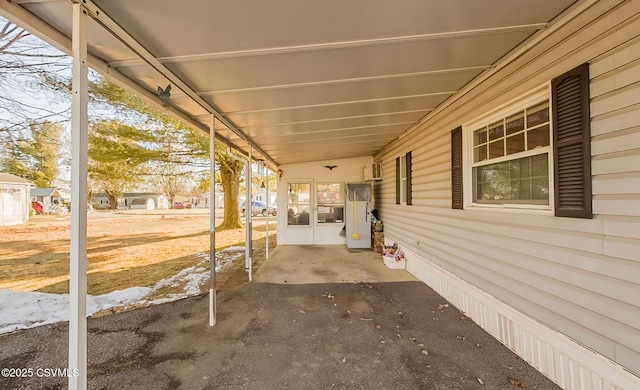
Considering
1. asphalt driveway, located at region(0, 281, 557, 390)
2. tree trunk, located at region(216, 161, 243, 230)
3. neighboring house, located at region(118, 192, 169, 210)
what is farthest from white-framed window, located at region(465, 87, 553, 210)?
neighboring house, located at region(118, 192, 169, 210)

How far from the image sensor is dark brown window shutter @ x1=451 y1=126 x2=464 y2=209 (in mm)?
3645

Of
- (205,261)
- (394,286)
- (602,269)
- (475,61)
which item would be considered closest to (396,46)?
(475,61)

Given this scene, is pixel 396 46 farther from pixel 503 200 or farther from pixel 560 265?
pixel 560 265

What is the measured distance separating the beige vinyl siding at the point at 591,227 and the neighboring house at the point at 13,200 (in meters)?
22.0

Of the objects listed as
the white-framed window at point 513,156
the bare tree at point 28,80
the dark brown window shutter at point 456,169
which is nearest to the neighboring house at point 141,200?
the bare tree at point 28,80

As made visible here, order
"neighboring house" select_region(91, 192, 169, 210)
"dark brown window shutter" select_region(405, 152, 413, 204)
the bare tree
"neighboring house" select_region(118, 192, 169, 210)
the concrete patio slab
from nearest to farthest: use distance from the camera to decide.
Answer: the bare tree
the concrete patio slab
"dark brown window shutter" select_region(405, 152, 413, 204)
"neighboring house" select_region(91, 192, 169, 210)
"neighboring house" select_region(118, 192, 169, 210)

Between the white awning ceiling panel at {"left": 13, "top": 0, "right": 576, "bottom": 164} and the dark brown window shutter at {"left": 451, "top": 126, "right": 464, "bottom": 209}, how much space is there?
59 cm

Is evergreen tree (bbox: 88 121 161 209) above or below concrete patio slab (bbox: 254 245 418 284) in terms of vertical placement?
above

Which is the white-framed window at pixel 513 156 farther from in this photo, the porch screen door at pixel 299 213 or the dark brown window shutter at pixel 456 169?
the porch screen door at pixel 299 213

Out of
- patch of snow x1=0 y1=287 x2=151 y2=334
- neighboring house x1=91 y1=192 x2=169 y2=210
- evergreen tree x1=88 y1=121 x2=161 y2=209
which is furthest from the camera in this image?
neighboring house x1=91 y1=192 x2=169 y2=210

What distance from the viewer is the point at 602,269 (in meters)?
1.84

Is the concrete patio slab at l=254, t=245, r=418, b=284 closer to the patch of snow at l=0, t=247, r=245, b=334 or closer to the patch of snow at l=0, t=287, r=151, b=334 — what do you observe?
the patch of snow at l=0, t=247, r=245, b=334

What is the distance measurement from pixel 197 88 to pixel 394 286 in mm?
4197

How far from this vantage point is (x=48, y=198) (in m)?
25.0
